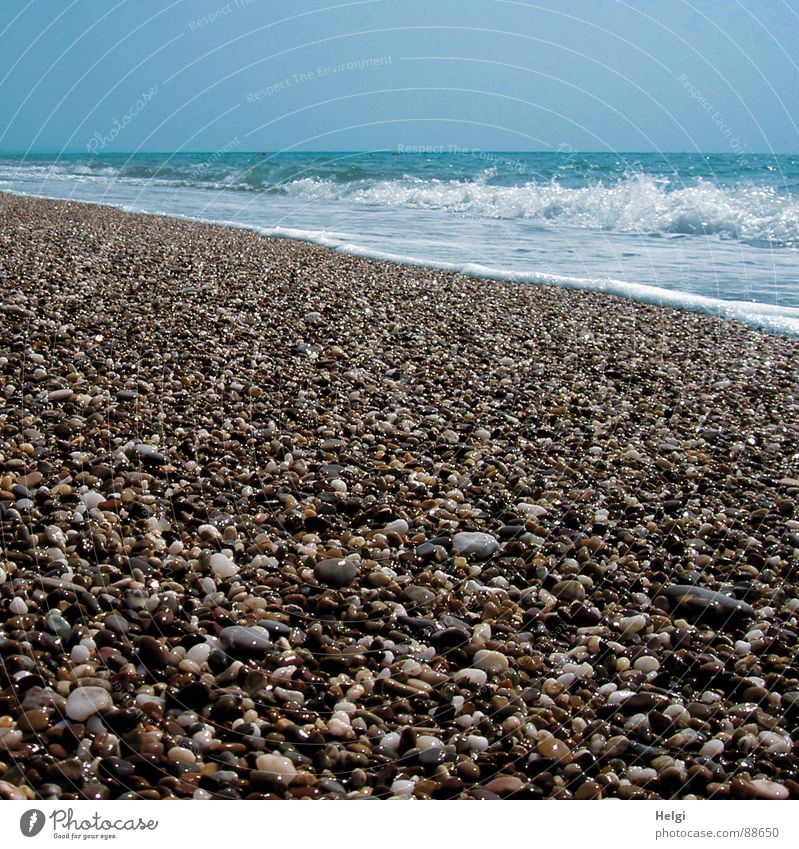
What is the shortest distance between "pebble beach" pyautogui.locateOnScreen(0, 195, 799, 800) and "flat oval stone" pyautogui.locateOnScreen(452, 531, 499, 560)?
0.05 feet

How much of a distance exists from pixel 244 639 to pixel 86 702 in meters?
0.76

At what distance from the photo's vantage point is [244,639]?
368 centimetres

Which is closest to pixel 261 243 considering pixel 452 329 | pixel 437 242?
pixel 437 242

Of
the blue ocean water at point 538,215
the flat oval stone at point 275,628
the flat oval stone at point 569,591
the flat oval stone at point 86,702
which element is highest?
the blue ocean water at point 538,215

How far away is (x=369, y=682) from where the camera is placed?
3518mm

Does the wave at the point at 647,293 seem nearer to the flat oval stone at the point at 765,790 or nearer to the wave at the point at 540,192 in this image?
the wave at the point at 540,192

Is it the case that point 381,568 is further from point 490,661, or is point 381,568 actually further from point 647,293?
point 647,293

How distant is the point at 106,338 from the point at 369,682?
5.67 metres

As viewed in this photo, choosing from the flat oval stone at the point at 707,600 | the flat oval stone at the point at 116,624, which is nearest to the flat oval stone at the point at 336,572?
the flat oval stone at the point at 116,624

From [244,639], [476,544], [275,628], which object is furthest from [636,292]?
[244,639]

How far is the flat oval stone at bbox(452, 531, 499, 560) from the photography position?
462 centimetres

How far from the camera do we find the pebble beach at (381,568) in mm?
3143

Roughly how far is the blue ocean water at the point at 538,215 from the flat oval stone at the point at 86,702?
36.8 ft

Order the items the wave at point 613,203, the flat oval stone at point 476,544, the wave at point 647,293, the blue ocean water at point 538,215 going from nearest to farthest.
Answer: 1. the flat oval stone at point 476,544
2. the wave at point 647,293
3. the blue ocean water at point 538,215
4. the wave at point 613,203
